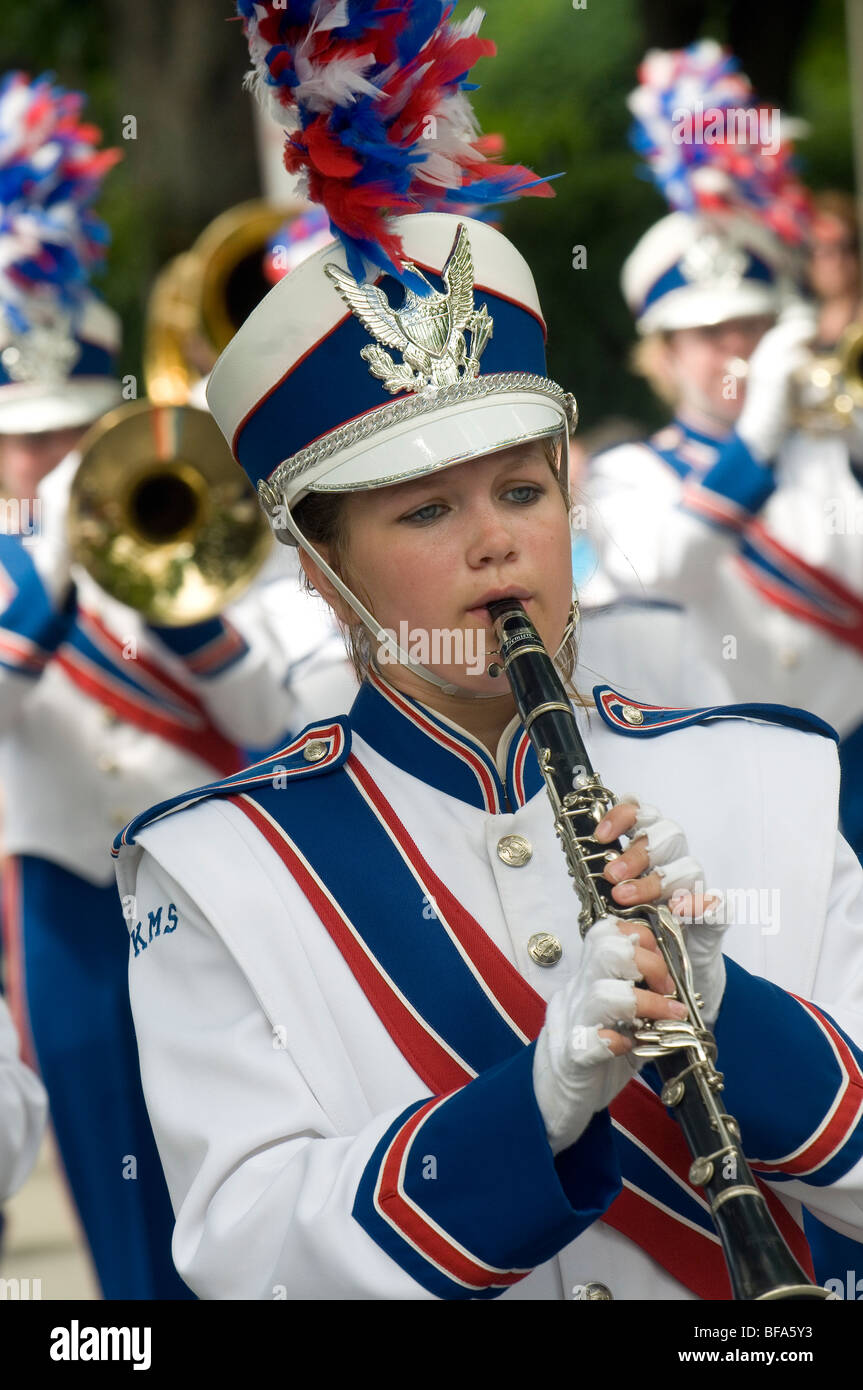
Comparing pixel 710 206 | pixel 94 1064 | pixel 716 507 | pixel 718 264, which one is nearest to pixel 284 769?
pixel 94 1064

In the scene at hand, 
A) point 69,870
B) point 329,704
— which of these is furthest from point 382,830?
point 69,870

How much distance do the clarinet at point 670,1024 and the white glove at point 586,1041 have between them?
0.14ft

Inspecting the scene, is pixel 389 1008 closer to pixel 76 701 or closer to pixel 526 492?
pixel 526 492

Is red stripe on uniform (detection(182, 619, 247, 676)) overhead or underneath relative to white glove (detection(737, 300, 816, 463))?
underneath

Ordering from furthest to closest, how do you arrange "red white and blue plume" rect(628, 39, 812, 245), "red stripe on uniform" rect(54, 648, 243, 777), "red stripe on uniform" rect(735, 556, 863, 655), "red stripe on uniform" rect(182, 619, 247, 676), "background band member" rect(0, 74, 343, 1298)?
1. "red white and blue plume" rect(628, 39, 812, 245)
2. "red stripe on uniform" rect(735, 556, 863, 655)
3. "red stripe on uniform" rect(54, 648, 243, 777)
4. "red stripe on uniform" rect(182, 619, 247, 676)
5. "background band member" rect(0, 74, 343, 1298)

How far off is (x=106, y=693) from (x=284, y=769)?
12.2ft

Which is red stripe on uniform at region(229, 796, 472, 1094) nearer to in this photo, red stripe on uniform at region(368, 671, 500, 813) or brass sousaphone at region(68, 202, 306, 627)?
red stripe on uniform at region(368, 671, 500, 813)

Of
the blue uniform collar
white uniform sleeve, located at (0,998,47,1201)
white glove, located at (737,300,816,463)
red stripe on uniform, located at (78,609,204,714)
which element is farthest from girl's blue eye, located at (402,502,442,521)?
white glove, located at (737,300,816,463)

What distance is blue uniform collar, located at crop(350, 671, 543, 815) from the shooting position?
2.57 metres

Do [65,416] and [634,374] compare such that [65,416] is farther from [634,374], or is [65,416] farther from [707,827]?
[634,374]

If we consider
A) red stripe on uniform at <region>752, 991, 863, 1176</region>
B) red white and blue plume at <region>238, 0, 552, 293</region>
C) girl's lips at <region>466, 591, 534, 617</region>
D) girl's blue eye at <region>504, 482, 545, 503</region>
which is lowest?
red stripe on uniform at <region>752, 991, 863, 1176</region>

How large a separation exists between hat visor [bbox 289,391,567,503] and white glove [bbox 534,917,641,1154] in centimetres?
58

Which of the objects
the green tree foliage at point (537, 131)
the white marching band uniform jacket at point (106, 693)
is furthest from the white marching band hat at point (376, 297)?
the green tree foliage at point (537, 131)

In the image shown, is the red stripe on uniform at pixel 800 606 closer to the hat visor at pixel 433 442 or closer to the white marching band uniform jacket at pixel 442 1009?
the white marching band uniform jacket at pixel 442 1009
